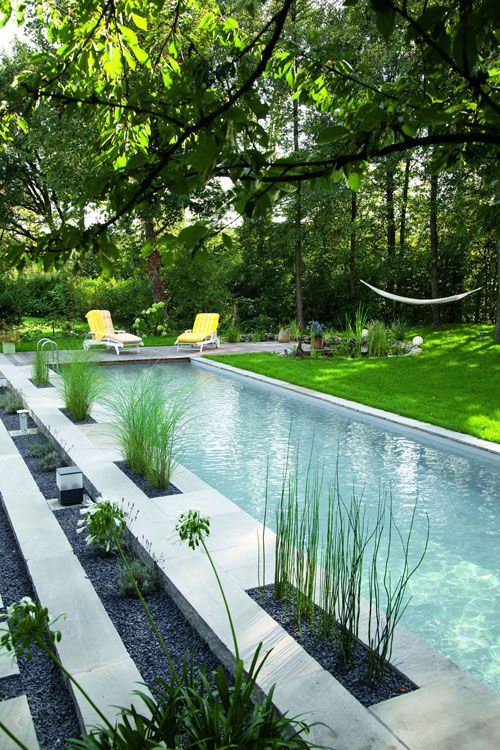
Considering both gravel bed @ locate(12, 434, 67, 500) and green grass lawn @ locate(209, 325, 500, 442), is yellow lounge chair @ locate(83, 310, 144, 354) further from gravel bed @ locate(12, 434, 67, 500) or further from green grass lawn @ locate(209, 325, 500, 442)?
gravel bed @ locate(12, 434, 67, 500)

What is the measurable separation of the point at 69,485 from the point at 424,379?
6.28m

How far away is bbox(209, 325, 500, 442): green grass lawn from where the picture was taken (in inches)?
Answer: 274

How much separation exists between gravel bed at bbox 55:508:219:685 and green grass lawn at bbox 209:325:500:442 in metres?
3.95

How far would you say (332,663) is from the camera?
246cm

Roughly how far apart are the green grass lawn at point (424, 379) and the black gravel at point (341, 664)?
3.70 m

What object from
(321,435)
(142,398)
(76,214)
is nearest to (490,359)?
(321,435)

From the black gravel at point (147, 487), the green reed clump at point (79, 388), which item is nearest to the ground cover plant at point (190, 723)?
the black gravel at point (147, 487)

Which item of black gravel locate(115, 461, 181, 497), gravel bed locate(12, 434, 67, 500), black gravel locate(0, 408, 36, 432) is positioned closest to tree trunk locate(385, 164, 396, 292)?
black gravel locate(0, 408, 36, 432)

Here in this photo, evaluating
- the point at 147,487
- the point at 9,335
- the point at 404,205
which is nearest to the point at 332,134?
the point at 147,487

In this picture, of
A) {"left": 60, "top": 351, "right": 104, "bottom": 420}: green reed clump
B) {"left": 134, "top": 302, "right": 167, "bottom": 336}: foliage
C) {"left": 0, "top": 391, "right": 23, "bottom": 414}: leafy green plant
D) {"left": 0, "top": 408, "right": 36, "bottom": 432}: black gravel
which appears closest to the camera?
{"left": 0, "top": 408, "right": 36, "bottom": 432}: black gravel

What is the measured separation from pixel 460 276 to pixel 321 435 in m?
13.1

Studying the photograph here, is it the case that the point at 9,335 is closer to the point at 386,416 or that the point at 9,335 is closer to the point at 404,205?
the point at 386,416

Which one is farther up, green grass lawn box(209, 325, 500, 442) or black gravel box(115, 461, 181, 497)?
green grass lawn box(209, 325, 500, 442)

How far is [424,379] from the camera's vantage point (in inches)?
362
